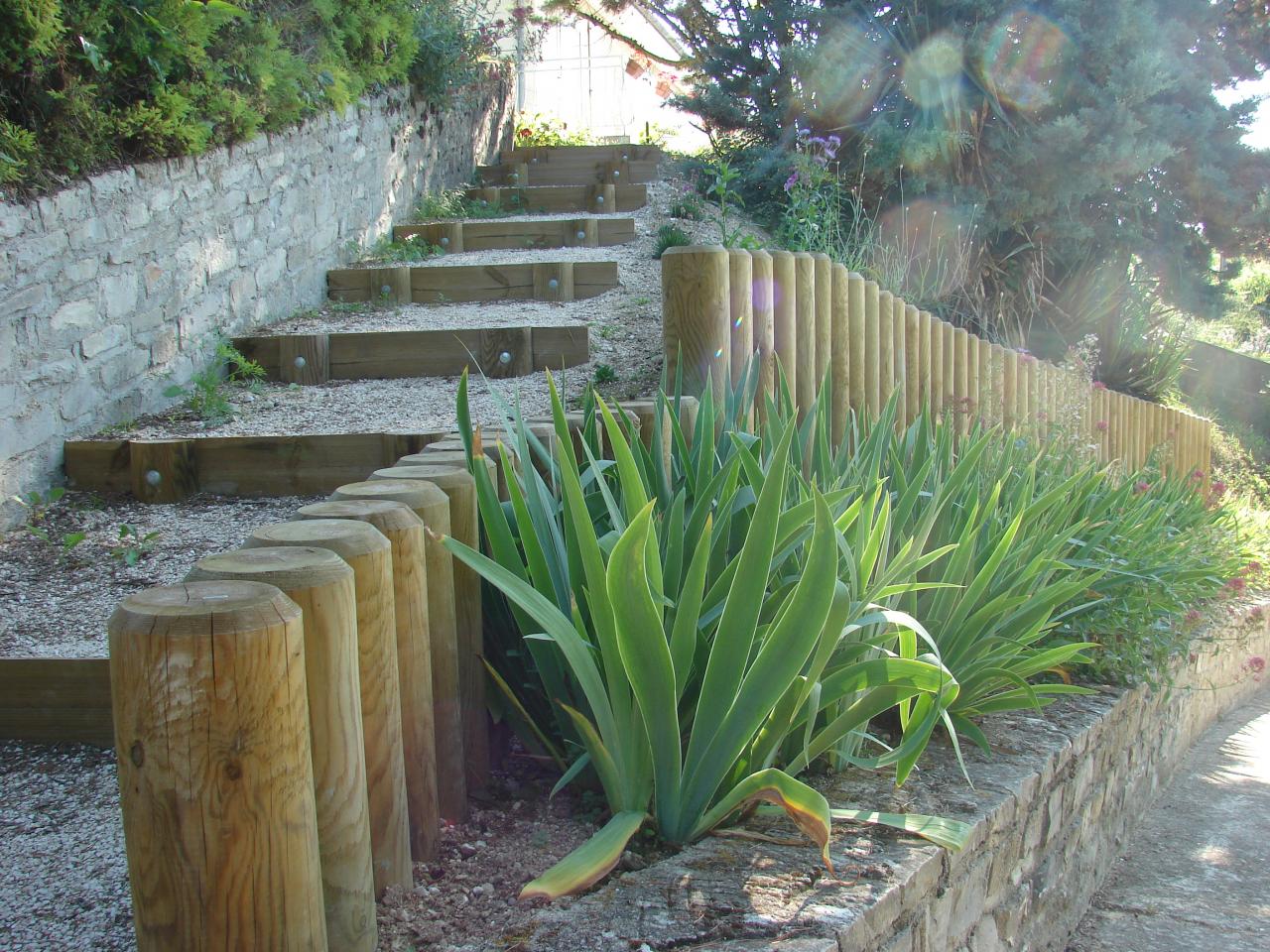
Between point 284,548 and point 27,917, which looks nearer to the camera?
point 284,548

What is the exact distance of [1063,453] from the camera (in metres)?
4.46

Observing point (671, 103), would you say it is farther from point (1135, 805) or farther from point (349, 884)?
point (349, 884)

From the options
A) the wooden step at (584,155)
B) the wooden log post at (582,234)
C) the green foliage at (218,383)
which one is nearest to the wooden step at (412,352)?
the green foliage at (218,383)

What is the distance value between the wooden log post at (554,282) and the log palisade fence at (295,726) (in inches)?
148

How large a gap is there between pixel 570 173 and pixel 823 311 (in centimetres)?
527

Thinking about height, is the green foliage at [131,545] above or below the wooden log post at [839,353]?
below

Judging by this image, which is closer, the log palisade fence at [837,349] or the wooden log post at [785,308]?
the log palisade fence at [837,349]

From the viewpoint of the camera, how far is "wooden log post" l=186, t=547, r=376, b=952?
134 centimetres

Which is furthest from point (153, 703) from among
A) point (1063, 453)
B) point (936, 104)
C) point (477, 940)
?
point (936, 104)

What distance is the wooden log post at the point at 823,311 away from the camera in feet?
12.4

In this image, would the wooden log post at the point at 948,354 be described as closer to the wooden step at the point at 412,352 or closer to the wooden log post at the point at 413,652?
the wooden step at the point at 412,352

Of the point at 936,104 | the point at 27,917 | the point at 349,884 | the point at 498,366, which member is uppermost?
the point at 936,104

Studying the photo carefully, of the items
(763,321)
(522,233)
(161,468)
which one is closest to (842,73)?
(522,233)

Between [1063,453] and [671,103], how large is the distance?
5516mm
